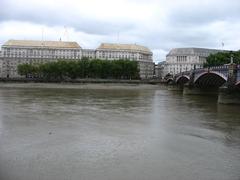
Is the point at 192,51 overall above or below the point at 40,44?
below

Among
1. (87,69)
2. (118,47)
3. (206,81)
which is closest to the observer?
(206,81)

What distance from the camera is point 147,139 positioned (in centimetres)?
1578

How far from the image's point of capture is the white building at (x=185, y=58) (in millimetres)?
167500

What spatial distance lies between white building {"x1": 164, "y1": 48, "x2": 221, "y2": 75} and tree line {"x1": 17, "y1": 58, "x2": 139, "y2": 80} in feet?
163

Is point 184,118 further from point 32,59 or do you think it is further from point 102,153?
point 32,59

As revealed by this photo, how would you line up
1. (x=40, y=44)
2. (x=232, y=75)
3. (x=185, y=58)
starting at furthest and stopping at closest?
1. (x=185, y=58)
2. (x=40, y=44)
3. (x=232, y=75)

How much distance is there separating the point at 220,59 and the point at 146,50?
86929 mm

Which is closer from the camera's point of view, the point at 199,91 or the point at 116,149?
the point at 116,149

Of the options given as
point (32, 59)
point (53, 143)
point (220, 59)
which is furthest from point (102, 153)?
point (32, 59)

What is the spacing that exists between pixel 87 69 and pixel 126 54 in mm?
55675

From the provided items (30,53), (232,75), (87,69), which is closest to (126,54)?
(30,53)

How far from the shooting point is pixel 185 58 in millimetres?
171750

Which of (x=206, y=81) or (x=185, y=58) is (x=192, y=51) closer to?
(x=185, y=58)

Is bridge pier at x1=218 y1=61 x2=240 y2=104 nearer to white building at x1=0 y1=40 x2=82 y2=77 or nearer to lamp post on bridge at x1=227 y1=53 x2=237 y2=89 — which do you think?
lamp post on bridge at x1=227 y1=53 x2=237 y2=89
